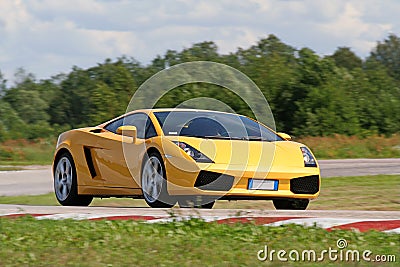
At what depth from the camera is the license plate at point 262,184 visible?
10672 mm

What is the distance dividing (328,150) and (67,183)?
74.4 feet

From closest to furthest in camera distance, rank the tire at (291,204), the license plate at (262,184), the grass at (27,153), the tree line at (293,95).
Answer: the license plate at (262,184), the tire at (291,204), the grass at (27,153), the tree line at (293,95)

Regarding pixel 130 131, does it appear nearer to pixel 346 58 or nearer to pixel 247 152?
pixel 247 152

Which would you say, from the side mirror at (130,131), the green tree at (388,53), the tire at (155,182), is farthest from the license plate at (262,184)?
the green tree at (388,53)

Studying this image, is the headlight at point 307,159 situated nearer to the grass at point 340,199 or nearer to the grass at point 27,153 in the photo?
the grass at point 340,199

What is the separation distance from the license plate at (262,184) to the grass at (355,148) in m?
21.7

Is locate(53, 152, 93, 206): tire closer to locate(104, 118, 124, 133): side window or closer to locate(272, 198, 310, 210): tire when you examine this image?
locate(104, 118, 124, 133): side window

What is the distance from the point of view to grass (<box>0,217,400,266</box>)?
265 inches

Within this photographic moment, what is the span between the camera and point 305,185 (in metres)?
11.1

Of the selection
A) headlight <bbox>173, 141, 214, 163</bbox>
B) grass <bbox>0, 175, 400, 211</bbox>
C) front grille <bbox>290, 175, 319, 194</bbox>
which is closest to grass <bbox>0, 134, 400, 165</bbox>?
grass <bbox>0, 175, 400, 211</bbox>

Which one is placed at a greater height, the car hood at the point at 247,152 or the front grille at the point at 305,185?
the car hood at the point at 247,152

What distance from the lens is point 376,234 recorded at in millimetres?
7938

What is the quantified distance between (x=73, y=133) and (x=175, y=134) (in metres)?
2.07

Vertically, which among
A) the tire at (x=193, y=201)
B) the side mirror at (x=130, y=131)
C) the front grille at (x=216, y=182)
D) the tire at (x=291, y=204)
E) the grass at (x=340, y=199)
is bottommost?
the grass at (x=340, y=199)
